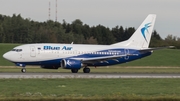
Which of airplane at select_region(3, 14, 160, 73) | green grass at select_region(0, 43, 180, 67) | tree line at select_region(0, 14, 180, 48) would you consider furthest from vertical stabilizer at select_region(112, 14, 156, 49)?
tree line at select_region(0, 14, 180, 48)

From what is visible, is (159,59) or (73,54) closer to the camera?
(73,54)

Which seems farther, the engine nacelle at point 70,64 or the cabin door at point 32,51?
the cabin door at point 32,51

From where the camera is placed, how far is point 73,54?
2116 inches

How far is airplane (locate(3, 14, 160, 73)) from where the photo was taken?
5175 cm

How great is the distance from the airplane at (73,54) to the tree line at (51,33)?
221 ft

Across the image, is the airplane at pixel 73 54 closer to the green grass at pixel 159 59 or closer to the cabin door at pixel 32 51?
the cabin door at pixel 32 51

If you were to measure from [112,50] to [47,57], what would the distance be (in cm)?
838

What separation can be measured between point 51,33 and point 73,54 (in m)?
82.8

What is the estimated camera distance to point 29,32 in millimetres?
138500

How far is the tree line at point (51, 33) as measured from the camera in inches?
5335

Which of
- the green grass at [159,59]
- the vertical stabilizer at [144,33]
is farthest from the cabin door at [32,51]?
the green grass at [159,59]

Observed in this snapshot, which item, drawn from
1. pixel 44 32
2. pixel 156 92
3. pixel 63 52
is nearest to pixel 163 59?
pixel 44 32

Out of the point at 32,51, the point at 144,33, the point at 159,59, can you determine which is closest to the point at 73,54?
the point at 32,51

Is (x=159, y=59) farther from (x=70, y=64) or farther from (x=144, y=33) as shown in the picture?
(x=70, y=64)
